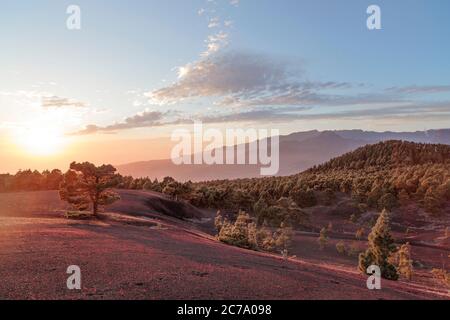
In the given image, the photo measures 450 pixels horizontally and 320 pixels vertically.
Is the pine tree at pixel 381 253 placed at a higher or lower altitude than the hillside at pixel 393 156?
Answer: lower

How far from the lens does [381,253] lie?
102ft

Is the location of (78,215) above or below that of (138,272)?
above

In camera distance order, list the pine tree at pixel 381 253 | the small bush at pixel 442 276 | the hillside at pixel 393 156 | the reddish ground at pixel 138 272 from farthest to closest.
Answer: the hillside at pixel 393 156 < the small bush at pixel 442 276 < the pine tree at pixel 381 253 < the reddish ground at pixel 138 272

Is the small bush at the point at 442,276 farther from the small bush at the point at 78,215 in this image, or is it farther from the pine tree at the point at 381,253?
the small bush at the point at 78,215

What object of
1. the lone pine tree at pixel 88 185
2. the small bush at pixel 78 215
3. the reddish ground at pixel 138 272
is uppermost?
the lone pine tree at pixel 88 185

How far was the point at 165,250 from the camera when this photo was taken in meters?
23.2

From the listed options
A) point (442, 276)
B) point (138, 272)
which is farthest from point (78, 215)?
point (442, 276)

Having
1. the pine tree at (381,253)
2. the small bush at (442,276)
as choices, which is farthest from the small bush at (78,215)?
the small bush at (442,276)

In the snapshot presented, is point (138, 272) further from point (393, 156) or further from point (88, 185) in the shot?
point (393, 156)

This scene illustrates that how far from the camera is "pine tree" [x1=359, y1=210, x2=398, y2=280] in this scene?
2981 centimetres

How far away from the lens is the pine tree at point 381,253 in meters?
29.8
